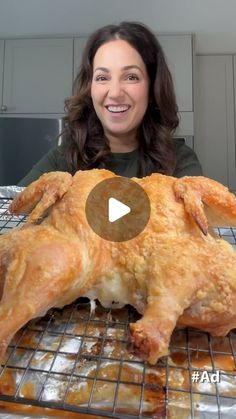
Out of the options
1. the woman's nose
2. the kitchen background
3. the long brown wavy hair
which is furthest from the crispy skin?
the kitchen background

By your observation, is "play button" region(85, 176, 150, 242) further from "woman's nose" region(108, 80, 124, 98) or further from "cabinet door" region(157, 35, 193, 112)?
"cabinet door" region(157, 35, 193, 112)

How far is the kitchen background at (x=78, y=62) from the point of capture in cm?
284

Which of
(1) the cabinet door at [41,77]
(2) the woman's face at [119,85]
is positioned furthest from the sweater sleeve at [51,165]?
(1) the cabinet door at [41,77]

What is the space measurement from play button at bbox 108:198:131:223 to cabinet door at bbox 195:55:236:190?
8.45 ft

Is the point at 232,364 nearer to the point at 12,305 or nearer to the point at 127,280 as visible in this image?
the point at 127,280

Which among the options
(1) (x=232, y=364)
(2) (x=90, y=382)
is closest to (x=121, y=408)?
(2) (x=90, y=382)

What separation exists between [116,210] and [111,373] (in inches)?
11.5

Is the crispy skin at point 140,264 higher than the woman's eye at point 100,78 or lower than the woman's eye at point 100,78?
lower

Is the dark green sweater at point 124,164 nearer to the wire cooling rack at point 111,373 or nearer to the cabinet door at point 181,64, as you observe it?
the wire cooling rack at point 111,373

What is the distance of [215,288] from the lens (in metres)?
0.60

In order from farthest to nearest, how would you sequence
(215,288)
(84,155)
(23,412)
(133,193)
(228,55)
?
(228,55) → (84,155) → (133,193) → (215,288) → (23,412)

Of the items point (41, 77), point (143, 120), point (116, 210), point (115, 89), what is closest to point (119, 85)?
point (115, 89)

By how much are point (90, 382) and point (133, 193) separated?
0.36 metres

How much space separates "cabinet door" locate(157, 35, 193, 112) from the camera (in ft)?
9.30
